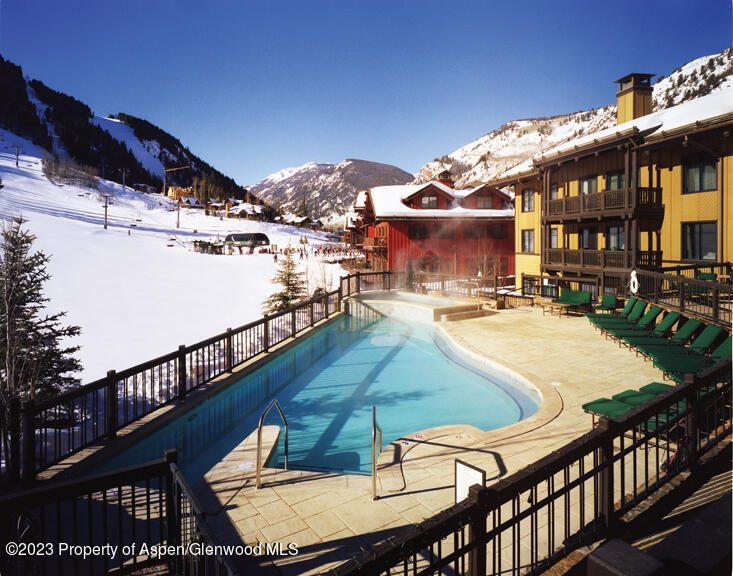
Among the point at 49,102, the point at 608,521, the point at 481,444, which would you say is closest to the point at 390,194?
the point at 481,444

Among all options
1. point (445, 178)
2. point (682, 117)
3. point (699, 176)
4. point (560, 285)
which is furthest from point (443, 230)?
point (699, 176)

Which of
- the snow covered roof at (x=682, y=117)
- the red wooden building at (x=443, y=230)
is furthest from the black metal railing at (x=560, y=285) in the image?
the red wooden building at (x=443, y=230)

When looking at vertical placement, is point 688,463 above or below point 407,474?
above

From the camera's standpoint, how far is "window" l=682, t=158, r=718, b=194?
16844 millimetres

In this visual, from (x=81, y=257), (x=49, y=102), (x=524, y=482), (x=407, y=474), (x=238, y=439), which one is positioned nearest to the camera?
(x=524, y=482)

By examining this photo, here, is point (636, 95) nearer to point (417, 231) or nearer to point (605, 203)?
point (605, 203)

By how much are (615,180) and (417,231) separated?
54.6 ft

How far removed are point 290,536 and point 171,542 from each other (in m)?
1.20

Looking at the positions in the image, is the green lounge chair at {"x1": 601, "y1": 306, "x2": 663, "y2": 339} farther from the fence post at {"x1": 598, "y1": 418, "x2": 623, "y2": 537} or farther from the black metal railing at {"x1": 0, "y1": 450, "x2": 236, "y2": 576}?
the black metal railing at {"x1": 0, "y1": 450, "x2": 236, "y2": 576}

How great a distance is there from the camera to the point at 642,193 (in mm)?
18562

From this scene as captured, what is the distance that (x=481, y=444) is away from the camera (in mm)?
6289

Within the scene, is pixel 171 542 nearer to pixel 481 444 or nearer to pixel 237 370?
pixel 481 444

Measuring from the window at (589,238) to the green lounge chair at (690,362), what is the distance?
1577 cm

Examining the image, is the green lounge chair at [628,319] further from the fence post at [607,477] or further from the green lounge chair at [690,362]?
the fence post at [607,477]
